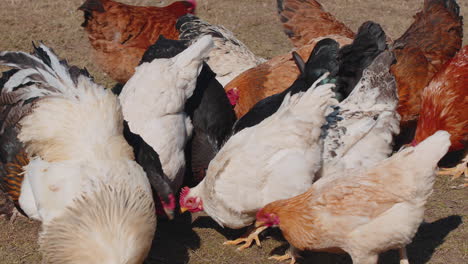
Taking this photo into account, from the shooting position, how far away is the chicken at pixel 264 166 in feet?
13.5

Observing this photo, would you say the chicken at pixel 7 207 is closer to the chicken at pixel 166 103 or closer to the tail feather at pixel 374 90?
the chicken at pixel 166 103

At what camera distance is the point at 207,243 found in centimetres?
448

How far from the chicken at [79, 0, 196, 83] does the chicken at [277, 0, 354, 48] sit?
5.41 ft

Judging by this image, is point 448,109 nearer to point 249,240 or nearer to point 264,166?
point 264,166

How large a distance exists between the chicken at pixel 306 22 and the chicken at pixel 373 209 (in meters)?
3.36

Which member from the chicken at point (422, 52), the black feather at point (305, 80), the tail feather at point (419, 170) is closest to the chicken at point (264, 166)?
the black feather at point (305, 80)

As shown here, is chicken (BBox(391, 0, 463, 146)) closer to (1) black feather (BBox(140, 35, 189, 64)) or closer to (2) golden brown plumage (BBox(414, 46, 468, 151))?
(2) golden brown plumage (BBox(414, 46, 468, 151))

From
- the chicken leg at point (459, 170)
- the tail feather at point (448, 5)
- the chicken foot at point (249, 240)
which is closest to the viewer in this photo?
the chicken foot at point (249, 240)

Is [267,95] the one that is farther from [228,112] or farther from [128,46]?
[128,46]

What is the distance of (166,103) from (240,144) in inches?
30.8

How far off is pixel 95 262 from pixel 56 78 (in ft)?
5.04

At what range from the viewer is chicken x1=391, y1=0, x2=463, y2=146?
18.1 feet

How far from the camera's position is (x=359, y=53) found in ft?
17.4

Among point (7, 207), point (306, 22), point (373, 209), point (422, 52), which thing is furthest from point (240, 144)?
point (306, 22)
